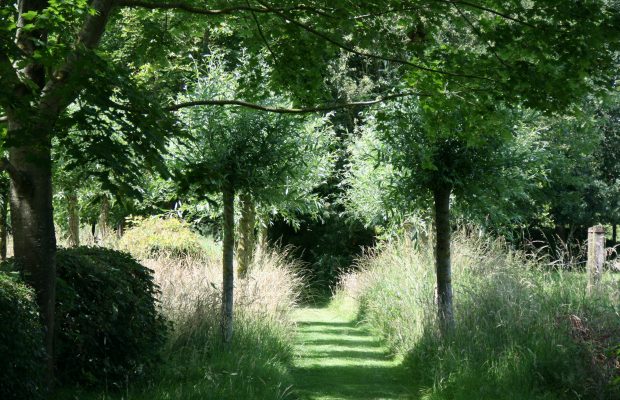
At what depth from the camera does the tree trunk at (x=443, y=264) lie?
29.4 feet

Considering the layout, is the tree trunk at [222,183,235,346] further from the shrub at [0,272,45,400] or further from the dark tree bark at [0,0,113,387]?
the shrub at [0,272,45,400]

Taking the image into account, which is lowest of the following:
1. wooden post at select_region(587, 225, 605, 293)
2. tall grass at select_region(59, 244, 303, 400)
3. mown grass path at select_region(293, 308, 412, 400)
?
mown grass path at select_region(293, 308, 412, 400)

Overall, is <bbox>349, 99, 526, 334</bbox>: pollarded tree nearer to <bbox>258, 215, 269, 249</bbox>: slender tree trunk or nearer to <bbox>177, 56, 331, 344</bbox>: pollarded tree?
<bbox>177, 56, 331, 344</bbox>: pollarded tree

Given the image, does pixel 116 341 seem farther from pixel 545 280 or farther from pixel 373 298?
pixel 373 298

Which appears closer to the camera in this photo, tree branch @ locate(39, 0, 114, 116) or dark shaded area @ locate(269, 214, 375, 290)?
tree branch @ locate(39, 0, 114, 116)

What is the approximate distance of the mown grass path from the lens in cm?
839

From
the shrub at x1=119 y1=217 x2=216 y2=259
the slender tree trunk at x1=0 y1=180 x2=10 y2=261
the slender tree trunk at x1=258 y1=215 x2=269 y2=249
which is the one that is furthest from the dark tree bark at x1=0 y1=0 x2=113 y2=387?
the slender tree trunk at x1=258 y1=215 x2=269 y2=249

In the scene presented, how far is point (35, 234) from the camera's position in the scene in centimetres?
589

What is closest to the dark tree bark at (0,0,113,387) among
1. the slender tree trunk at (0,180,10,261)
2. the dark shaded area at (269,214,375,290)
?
the slender tree trunk at (0,180,10,261)

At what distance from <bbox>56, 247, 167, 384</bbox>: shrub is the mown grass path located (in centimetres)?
206

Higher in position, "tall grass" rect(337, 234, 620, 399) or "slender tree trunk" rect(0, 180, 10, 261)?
"slender tree trunk" rect(0, 180, 10, 261)

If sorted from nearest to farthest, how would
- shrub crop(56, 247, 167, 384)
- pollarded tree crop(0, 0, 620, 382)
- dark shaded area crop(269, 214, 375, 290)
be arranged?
pollarded tree crop(0, 0, 620, 382), shrub crop(56, 247, 167, 384), dark shaded area crop(269, 214, 375, 290)

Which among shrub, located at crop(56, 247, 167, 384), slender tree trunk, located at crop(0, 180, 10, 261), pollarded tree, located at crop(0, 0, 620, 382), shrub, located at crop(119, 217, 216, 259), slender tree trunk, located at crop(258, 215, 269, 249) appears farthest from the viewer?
slender tree trunk, located at crop(258, 215, 269, 249)

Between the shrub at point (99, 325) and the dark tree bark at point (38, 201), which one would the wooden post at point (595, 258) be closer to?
the shrub at point (99, 325)
